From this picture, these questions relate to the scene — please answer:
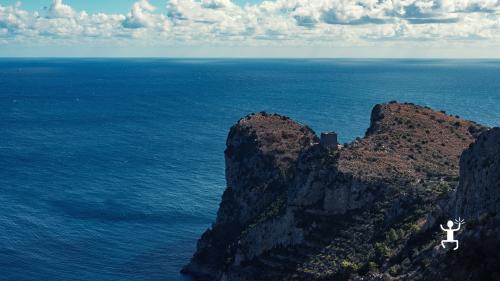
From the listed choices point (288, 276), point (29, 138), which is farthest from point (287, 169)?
point (29, 138)

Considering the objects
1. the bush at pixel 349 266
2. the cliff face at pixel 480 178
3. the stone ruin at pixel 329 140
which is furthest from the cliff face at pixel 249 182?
the cliff face at pixel 480 178

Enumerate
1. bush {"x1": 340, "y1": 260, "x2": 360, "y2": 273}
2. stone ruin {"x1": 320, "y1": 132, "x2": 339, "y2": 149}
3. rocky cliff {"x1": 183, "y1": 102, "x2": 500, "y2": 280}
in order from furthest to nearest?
stone ruin {"x1": 320, "y1": 132, "x2": 339, "y2": 149} < bush {"x1": 340, "y1": 260, "x2": 360, "y2": 273} < rocky cliff {"x1": 183, "y1": 102, "x2": 500, "y2": 280}

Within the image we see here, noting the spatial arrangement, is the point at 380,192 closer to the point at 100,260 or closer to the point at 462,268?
the point at 462,268

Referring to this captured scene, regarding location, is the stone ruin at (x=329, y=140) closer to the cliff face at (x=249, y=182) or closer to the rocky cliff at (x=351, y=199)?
the rocky cliff at (x=351, y=199)

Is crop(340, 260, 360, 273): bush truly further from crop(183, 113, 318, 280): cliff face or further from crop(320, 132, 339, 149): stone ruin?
crop(320, 132, 339, 149): stone ruin

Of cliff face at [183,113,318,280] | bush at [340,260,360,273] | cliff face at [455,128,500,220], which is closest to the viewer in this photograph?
cliff face at [455,128,500,220]

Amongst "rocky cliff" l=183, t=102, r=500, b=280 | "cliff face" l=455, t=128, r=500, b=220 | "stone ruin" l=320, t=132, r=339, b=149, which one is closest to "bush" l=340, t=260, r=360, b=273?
"rocky cliff" l=183, t=102, r=500, b=280

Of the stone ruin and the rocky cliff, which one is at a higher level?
the stone ruin

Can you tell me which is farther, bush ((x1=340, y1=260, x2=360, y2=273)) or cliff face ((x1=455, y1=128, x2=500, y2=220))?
bush ((x1=340, y1=260, x2=360, y2=273))
